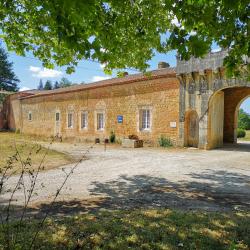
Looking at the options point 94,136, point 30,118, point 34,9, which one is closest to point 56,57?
point 34,9

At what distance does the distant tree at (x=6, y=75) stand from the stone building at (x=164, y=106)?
28.6 metres

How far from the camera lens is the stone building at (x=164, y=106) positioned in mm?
16359

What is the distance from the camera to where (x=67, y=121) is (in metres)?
26.2

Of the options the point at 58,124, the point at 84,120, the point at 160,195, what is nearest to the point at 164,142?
the point at 84,120

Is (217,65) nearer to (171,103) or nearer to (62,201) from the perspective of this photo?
(171,103)

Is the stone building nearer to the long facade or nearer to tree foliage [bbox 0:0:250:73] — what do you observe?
the long facade

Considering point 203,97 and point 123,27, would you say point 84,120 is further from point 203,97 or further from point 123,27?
Result: point 123,27

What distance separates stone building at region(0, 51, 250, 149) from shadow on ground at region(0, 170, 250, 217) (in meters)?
5.89

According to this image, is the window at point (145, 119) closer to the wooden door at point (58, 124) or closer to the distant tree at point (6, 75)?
the wooden door at point (58, 124)

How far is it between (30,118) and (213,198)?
2925 centimetres

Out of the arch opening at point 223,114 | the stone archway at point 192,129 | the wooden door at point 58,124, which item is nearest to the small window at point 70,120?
the wooden door at point 58,124

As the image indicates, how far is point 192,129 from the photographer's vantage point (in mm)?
17266

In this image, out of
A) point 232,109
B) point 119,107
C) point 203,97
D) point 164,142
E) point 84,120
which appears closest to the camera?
point 203,97

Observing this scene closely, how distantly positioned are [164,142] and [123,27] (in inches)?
474
